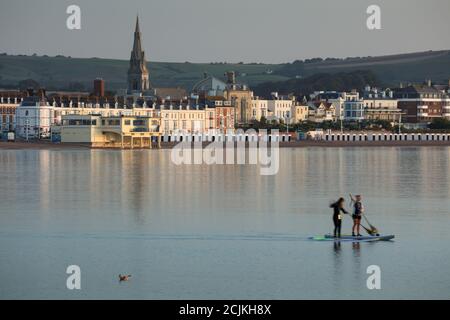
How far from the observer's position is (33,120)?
497 feet

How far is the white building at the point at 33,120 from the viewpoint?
5955 inches

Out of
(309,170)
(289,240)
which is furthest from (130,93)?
(289,240)

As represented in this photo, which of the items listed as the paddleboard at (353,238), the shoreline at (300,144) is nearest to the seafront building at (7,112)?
the shoreline at (300,144)

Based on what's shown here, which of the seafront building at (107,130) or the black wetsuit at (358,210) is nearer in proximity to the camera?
the black wetsuit at (358,210)

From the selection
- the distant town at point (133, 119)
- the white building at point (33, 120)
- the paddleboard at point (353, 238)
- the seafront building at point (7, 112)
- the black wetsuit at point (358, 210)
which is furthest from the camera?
the seafront building at point (7, 112)

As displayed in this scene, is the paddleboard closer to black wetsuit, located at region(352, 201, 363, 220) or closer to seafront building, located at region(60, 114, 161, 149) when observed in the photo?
black wetsuit, located at region(352, 201, 363, 220)

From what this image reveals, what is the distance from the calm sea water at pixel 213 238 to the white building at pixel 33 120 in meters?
74.5

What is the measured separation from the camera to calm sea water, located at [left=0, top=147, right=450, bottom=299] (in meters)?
34.1

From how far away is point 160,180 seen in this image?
74750 millimetres

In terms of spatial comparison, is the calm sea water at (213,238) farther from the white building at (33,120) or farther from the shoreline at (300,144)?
the white building at (33,120)
